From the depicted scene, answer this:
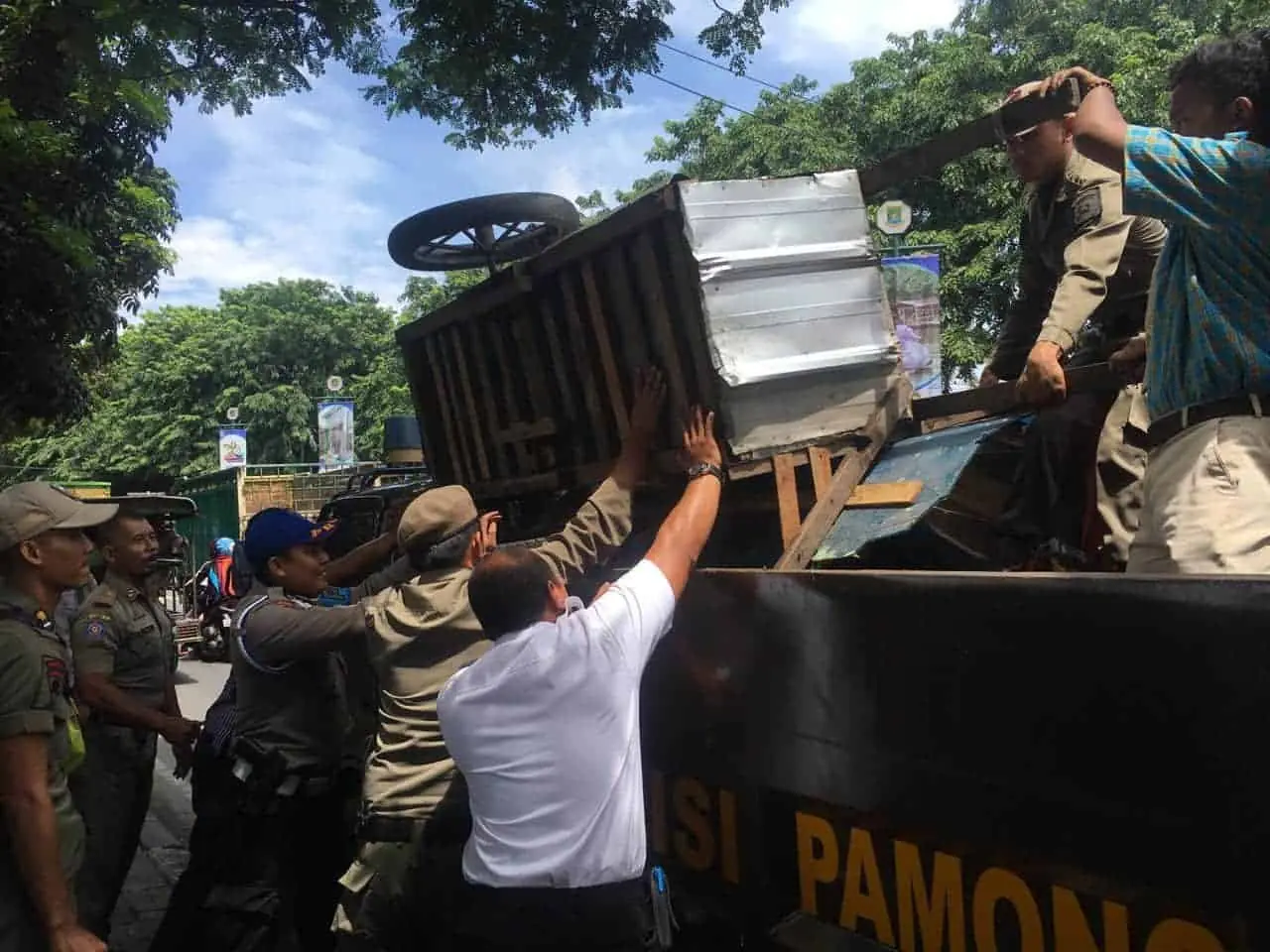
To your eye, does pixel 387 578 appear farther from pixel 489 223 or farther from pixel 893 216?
pixel 893 216

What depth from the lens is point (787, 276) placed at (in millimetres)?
2898

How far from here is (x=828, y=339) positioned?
116 inches

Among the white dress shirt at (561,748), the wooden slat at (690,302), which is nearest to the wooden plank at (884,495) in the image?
the wooden slat at (690,302)

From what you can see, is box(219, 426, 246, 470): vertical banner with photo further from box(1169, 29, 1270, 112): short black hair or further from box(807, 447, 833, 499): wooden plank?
box(1169, 29, 1270, 112): short black hair

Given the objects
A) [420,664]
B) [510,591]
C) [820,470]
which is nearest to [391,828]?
[420,664]

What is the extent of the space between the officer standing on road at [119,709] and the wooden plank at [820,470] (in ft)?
8.31

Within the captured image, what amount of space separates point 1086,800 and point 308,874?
2937 millimetres

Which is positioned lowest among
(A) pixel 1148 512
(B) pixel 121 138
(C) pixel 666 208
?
(A) pixel 1148 512

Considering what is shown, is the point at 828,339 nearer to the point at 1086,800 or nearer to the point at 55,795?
the point at 1086,800

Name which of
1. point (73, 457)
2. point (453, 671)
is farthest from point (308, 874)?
point (73, 457)

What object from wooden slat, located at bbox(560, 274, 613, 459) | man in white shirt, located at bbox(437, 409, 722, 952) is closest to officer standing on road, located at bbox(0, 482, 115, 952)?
man in white shirt, located at bbox(437, 409, 722, 952)

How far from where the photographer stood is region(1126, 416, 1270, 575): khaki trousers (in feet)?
5.49

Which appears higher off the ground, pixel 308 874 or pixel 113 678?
pixel 113 678

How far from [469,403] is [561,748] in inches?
92.3
